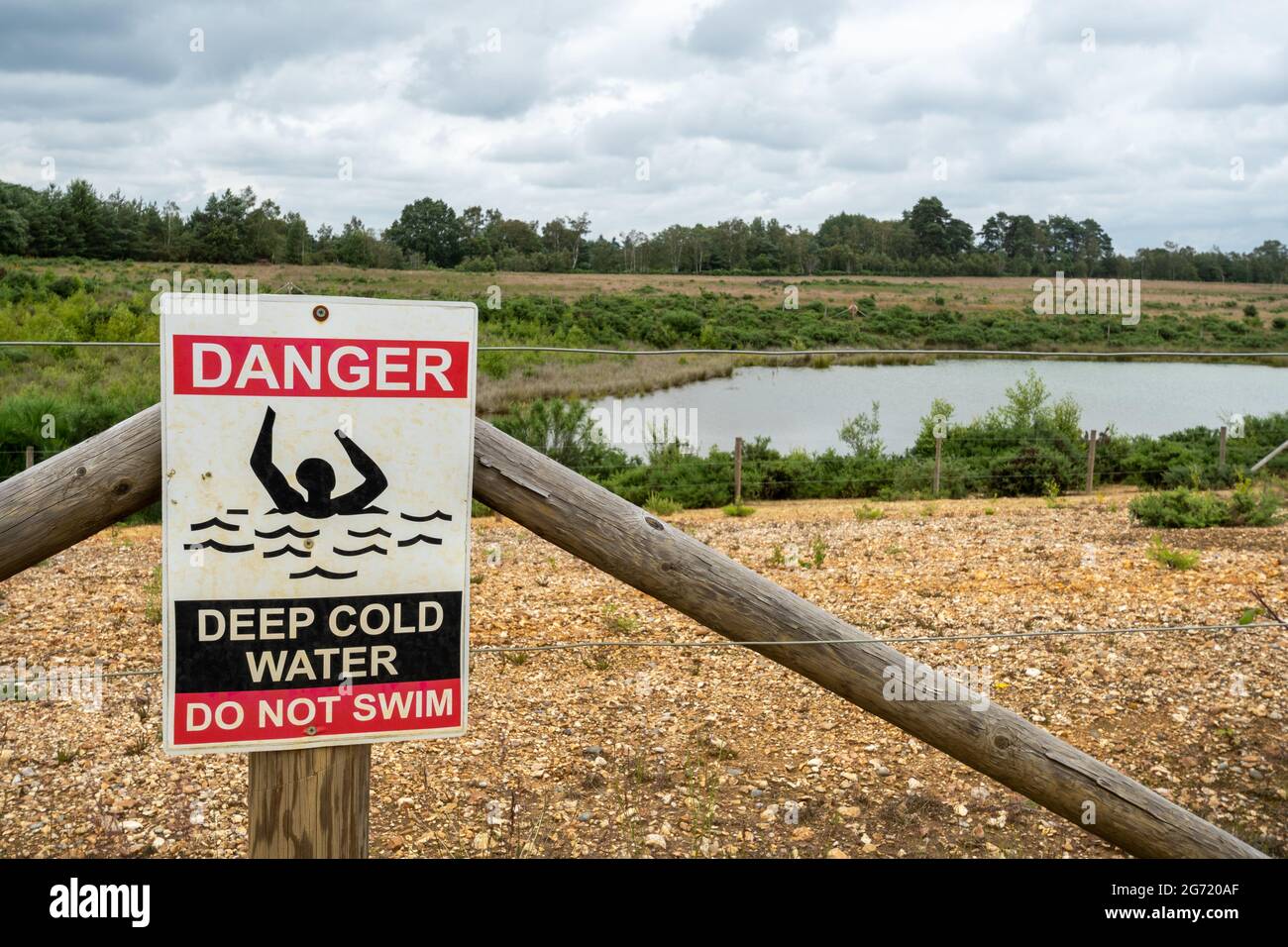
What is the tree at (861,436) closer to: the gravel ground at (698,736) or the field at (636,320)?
the field at (636,320)

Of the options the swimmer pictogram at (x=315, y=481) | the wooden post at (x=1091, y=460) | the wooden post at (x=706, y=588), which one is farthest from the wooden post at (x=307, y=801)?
the wooden post at (x=1091, y=460)

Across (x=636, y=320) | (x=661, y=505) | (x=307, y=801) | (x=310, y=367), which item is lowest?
(x=661, y=505)

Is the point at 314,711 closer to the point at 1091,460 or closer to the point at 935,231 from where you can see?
the point at 1091,460

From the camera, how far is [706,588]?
1983 millimetres

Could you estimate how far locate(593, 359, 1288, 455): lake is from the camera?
2112 centimetres

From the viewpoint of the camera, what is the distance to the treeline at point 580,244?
47.7 metres

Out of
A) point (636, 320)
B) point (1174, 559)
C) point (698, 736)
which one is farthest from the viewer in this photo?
point (636, 320)

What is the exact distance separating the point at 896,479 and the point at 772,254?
5831 centimetres

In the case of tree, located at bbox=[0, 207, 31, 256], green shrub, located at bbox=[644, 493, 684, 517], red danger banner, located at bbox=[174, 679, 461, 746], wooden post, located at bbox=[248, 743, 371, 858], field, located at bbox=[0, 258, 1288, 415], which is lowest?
green shrub, located at bbox=[644, 493, 684, 517]

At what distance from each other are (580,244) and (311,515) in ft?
218

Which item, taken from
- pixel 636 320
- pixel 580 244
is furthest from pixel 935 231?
pixel 636 320

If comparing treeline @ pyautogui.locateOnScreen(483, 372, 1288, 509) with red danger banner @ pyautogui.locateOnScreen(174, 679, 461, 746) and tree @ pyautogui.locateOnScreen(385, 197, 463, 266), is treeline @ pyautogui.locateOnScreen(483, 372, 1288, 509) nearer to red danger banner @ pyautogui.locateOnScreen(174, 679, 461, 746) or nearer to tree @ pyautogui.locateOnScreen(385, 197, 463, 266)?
red danger banner @ pyautogui.locateOnScreen(174, 679, 461, 746)

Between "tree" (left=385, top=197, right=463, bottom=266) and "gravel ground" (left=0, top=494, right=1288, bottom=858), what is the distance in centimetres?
5077

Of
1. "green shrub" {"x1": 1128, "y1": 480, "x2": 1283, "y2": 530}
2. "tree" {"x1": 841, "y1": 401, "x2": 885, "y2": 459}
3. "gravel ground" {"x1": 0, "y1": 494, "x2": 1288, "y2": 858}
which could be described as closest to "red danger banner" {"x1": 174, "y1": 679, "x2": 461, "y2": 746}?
"gravel ground" {"x1": 0, "y1": 494, "x2": 1288, "y2": 858}
